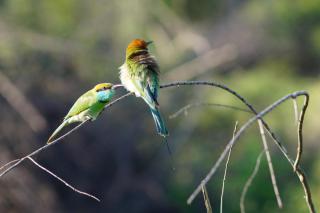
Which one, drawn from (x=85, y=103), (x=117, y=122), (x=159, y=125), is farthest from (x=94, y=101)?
(x=117, y=122)

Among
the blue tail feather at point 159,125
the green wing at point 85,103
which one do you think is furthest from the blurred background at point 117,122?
the blue tail feather at point 159,125

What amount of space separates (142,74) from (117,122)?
193 inches

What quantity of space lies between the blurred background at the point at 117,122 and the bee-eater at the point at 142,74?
3.54 m

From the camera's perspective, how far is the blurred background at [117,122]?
24.3 feet

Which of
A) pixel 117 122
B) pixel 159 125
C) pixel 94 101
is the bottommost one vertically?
pixel 159 125

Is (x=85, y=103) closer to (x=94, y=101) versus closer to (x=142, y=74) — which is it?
(x=94, y=101)

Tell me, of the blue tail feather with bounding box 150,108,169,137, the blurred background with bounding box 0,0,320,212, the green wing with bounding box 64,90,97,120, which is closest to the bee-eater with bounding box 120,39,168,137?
the blue tail feather with bounding box 150,108,169,137

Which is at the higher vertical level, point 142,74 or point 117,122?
point 117,122

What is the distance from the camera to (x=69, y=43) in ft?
29.0

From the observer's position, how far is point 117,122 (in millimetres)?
8211

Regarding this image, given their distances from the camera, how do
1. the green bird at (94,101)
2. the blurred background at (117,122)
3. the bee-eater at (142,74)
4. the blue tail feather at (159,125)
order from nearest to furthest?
the blue tail feather at (159,125) < the bee-eater at (142,74) < the green bird at (94,101) < the blurred background at (117,122)

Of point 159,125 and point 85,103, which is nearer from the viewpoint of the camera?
point 159,125

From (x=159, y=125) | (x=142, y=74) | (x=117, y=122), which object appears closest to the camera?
(x=159, y=125)

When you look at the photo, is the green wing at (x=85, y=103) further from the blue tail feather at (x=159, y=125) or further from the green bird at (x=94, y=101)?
the blue tail feather at (x=159, y=125)
